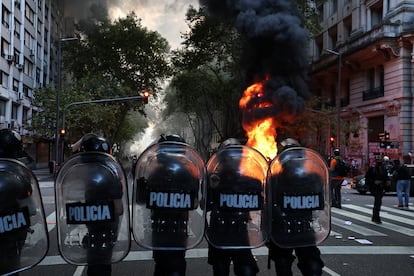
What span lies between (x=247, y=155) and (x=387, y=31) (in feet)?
79.6

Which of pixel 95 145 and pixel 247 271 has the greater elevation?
pixel 95 145

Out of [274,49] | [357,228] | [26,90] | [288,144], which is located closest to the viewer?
[288,144]

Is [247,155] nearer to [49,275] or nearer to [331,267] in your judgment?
[331,267]

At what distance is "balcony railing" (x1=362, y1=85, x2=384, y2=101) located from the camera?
27281 millimetres

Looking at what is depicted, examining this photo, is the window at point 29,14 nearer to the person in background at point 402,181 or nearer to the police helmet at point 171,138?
the person in background at point 402,181

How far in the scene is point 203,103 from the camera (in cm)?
3894

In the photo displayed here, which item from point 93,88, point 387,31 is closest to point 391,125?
point 387,31

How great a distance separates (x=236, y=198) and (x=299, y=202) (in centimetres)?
57

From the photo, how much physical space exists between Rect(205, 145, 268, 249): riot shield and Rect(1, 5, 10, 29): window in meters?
31.2

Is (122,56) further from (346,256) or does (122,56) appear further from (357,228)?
(346,256)

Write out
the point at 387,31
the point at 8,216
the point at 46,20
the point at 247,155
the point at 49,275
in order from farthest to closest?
the point at 46,20 < the point at 387,31 < the point at 49,275 < the point at 247,155 < the point at 8,216

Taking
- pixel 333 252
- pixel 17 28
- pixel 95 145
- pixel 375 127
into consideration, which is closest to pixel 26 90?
pixel 17 28

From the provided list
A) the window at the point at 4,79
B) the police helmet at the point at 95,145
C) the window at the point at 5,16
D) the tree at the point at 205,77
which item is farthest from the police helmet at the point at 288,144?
the window at the point at 5,16

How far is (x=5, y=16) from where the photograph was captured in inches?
A: 1235
